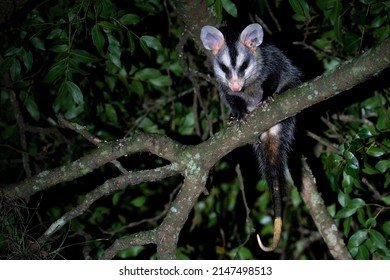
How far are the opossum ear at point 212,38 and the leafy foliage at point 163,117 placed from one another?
14 cm

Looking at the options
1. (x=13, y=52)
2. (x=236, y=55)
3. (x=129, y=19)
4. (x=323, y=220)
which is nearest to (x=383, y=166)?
(x=323, y=220)

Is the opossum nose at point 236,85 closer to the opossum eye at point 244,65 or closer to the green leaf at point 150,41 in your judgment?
the opossum eye at point 244,65

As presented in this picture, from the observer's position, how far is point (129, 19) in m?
2.56

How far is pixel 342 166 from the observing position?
2.55m

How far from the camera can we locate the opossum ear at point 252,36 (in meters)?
2.65

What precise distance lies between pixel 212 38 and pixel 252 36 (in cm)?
23

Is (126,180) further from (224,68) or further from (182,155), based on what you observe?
(224,68)

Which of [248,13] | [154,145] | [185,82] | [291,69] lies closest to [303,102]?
[154,145]

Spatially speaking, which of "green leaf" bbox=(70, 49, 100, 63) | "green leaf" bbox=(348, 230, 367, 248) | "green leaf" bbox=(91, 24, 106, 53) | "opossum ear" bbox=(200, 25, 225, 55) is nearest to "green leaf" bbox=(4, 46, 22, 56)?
"green leaf" bbox=(70, 49, 100, 63)

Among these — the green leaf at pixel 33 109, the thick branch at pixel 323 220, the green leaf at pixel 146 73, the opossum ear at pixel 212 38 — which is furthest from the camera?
the green leaf at pixel 146 73

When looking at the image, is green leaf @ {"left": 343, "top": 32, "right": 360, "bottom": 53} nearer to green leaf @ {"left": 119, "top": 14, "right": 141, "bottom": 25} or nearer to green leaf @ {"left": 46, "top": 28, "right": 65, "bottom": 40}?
green leaf @ {"left": 119, "top": 14, "right": 141, "bottom": 25}

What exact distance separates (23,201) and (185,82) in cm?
171

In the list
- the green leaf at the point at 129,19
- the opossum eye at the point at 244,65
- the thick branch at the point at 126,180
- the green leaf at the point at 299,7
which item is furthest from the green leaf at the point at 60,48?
the green leaf at the point at 299,7

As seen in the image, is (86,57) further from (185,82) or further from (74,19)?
(185,82)
